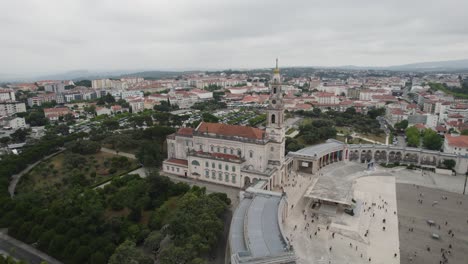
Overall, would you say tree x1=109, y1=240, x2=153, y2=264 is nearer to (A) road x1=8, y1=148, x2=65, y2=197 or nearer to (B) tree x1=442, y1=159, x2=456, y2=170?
(A) road x1=8, y1=148, x2=65, y2=197

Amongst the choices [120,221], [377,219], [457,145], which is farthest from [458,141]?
[120,221]

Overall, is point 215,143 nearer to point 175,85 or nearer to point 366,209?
point 366,209

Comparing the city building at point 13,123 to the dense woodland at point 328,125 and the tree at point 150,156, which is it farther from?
the dense woodland at point 328,125

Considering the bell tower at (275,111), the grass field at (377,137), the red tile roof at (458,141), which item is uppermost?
the bell tower at (275,111)

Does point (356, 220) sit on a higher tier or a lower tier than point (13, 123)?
lower

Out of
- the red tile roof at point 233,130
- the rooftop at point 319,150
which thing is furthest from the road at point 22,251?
the rooftop at point 319,150

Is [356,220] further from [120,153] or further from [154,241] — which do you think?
[120,153]
